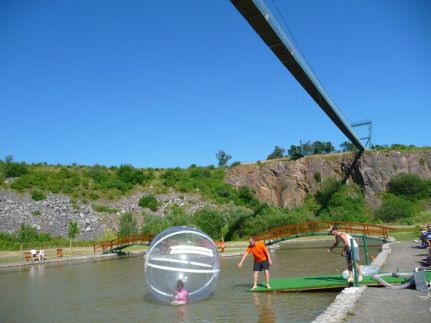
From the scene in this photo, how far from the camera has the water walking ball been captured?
9.91 m

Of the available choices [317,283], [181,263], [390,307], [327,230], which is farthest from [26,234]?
[390,307]

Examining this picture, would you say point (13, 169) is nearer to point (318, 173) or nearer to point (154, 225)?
point (154, 225)

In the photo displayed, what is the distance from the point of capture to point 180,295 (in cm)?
1020

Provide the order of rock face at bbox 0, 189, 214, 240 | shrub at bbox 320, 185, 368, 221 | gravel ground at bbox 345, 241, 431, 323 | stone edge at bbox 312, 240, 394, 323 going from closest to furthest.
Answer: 1. gravel ground at bbox 345, 241, 431, 323
2. stone edge at bbox 312, 240, 394, 323
3. rock face at bbox 0, 189, 214, 240
4. shrub at bbox 320, 185, 368, 221

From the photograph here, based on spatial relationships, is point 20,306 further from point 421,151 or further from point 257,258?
point 421,151

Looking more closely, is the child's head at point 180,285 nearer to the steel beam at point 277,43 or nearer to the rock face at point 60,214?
the steel beam at point 277,43

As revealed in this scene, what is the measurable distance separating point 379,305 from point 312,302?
2.08 metres

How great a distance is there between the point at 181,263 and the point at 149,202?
145 feet

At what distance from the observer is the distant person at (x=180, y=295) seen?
10125 millimetres

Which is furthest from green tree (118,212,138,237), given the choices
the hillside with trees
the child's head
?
the child's head

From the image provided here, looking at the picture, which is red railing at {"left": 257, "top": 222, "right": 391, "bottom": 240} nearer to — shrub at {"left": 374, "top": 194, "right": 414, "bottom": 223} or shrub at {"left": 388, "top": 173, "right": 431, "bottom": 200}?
shrub at {"left": 374, "top": 194, "right": 414, "bottom": 223}

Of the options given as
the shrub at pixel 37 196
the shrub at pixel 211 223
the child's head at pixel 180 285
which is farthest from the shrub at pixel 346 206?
the child's head at pixel 180 285

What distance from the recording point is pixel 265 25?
65.0 feet

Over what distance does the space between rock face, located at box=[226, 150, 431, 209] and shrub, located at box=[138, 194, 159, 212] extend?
48.0 ft
